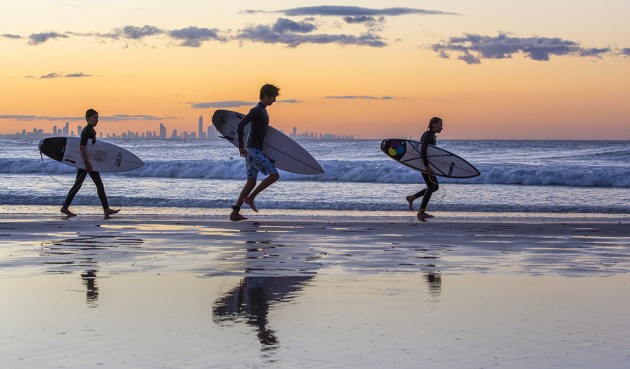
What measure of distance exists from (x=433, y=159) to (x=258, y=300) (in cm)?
1321

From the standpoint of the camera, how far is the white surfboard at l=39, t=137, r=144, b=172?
19.8 m

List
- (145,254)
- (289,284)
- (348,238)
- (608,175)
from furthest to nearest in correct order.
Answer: (608,175), (348,238), (145,254), (289,284)

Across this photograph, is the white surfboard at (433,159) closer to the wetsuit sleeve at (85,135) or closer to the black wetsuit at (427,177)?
the black wetsuit at (427,177)

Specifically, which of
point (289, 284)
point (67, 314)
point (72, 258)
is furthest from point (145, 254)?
point (67, 314)

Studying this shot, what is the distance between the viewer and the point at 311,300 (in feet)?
23.7

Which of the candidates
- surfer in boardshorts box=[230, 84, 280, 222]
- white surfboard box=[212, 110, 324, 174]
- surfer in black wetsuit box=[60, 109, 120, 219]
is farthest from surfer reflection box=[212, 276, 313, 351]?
white surfboard box=[212, 110, 324, 174]

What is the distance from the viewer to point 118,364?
199 inches

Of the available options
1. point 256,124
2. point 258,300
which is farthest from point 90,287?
point 256,124

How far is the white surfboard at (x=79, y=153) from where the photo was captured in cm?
1975

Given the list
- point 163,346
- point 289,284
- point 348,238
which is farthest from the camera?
point 348,238

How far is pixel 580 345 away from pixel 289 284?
2981 millimetres

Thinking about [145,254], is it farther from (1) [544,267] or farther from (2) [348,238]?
(1) [544,267]

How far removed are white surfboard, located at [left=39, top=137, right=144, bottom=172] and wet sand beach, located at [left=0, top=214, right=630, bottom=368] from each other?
6812 mm

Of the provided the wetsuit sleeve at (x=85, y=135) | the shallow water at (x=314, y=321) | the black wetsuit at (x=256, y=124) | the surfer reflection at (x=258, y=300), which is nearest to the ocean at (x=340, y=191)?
the wetsuit sleeve at (x=85, y=135)
